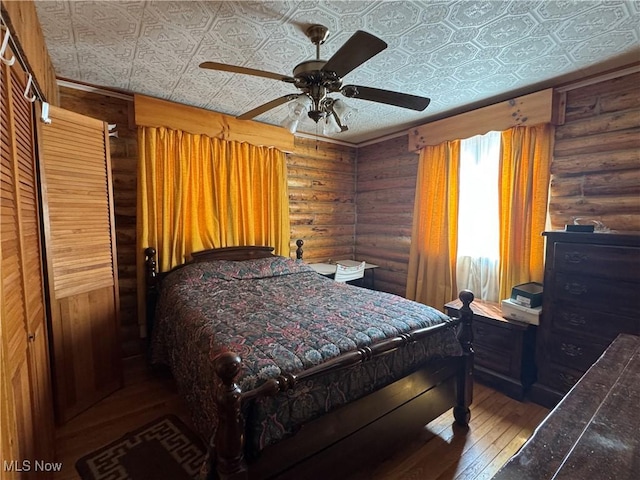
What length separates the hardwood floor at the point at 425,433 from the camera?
1.76m

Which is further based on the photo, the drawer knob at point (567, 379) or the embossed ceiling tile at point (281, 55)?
the drawer knob at point (567, 379)

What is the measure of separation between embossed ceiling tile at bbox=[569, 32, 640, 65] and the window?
3.06 ft

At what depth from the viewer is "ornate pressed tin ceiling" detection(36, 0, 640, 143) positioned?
164cm

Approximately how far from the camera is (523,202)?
9.16 ft

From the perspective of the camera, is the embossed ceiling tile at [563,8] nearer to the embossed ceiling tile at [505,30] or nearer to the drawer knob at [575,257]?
the embossed ceiling tile at [505,30]

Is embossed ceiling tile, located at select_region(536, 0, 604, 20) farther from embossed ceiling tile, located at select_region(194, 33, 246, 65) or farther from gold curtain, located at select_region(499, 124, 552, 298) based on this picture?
embossed ceiling tile, located at select_region(194, 33, 246, 65)

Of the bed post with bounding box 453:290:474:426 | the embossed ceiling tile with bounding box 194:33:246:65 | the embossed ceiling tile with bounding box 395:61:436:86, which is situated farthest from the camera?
the embossed ceiling tile with bounding box 395:61:436:86

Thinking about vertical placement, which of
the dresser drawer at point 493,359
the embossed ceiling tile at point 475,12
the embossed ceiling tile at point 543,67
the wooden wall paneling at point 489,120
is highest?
the embossed ceiling tile at point 543,67

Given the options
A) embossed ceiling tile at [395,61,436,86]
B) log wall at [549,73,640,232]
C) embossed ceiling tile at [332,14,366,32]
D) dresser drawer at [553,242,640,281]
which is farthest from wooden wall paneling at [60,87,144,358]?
log wall at [549,73,640,232]

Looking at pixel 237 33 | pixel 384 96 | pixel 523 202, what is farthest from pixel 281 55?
pixel 523 202

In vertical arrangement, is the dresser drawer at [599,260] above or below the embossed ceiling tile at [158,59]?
below

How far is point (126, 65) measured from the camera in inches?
89.7

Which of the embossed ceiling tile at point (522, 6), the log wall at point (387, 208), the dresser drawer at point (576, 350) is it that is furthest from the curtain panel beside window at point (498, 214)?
the embossed ceiling tile at point (522, 6)

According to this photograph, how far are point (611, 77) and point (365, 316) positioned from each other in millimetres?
2582
